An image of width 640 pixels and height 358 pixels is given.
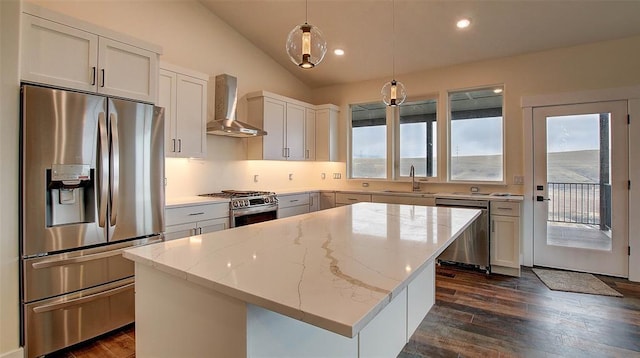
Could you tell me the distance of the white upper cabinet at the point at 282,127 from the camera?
178 inches

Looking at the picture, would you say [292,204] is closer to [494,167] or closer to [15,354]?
[494,167]

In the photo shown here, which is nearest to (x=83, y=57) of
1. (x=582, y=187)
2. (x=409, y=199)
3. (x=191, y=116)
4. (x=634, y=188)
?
(x=191, y=116)

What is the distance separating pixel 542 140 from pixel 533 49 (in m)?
1.13

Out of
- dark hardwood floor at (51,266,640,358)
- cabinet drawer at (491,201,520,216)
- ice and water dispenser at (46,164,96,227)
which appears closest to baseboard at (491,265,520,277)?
dark hardwood floor at (51,266,640,358)

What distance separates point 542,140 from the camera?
409 cm

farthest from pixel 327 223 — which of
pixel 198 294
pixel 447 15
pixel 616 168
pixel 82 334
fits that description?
pixel 616 168

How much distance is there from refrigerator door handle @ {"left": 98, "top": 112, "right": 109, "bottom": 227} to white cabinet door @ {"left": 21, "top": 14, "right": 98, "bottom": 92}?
0.96ft

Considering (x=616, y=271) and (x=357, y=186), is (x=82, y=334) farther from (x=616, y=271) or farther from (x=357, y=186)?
(x=616, y=271)

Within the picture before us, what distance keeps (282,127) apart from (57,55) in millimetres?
2840

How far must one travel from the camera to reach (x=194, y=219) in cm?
329

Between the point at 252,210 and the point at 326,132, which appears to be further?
the point at 326,132

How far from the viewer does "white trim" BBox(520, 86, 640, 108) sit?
3652 mm

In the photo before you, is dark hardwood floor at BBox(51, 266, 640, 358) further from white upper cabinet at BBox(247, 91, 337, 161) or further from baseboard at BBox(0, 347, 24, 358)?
white upper cabinet at BBox(247, 91, 337, 161)

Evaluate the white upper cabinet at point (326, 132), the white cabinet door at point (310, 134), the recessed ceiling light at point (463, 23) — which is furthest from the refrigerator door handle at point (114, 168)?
the recessed ceiling light at point (463, 23)
